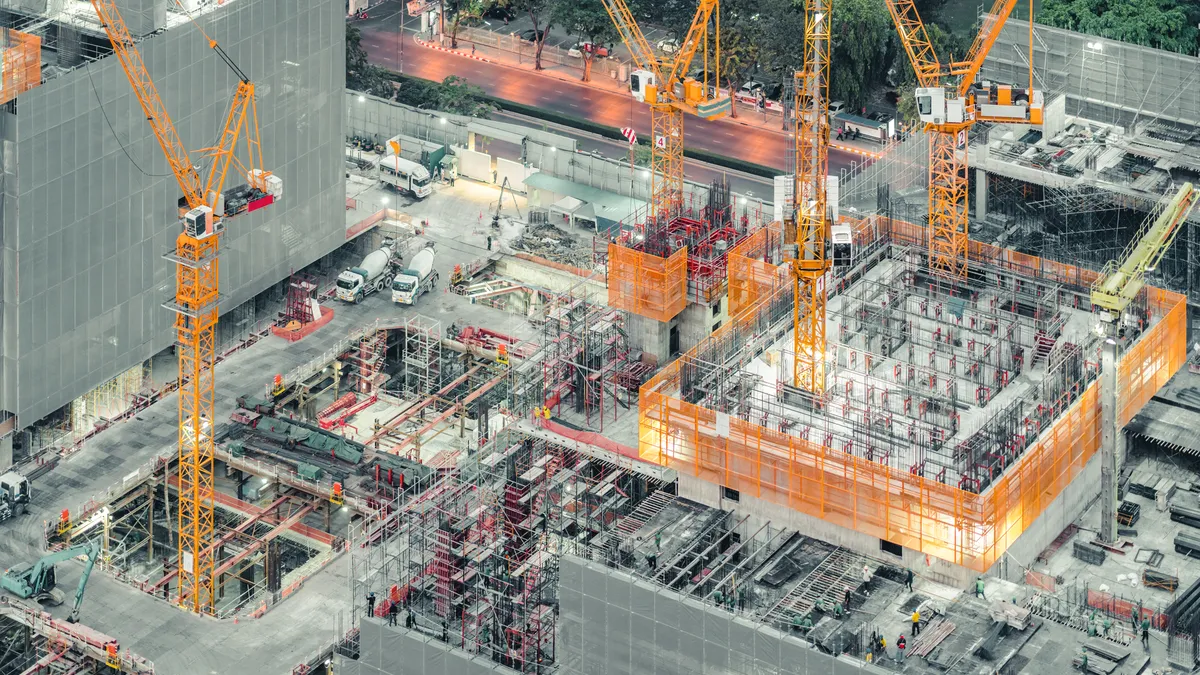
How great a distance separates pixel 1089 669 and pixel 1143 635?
6725mm

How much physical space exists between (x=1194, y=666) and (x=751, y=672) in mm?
30577

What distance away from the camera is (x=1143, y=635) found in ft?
655

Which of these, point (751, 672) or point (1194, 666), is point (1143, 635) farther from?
point (751, 672)

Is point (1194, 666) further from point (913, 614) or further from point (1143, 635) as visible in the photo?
point (913, 614)

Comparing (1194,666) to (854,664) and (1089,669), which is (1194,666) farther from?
(854,664)

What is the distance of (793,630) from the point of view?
199 metres

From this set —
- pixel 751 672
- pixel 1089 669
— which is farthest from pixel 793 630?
pixel 1089 669

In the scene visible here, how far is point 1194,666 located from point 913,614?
64.1ft

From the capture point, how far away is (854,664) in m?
192

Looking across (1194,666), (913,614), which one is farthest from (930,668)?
(1194,666)

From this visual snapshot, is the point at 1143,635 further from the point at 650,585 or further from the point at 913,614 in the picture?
the point at 650,585

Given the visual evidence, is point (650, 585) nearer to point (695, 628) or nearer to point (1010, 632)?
point (695, 628)

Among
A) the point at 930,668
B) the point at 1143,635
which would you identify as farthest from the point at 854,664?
the point at 1143,635

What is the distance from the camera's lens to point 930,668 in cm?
19512
